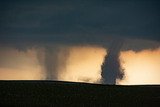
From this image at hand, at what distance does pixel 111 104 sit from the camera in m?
96.4

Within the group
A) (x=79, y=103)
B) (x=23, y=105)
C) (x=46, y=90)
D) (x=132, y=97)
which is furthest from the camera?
(x=46, y=90)

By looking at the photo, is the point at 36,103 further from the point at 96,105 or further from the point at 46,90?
the point at 46,90

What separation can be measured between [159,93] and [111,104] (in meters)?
30.6

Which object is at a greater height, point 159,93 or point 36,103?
point 159,93

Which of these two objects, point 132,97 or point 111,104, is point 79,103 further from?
point 132,97

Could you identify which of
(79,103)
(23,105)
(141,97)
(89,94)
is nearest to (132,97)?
(141,97)

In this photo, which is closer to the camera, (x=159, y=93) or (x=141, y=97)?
(x=141, y=97)

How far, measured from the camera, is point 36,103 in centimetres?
9394

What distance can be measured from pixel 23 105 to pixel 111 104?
641 inches

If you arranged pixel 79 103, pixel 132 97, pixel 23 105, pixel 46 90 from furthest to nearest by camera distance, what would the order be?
1. pixel 46 90
2. pixel 132 97
3. pixel 79 103
4. pixel 23 105

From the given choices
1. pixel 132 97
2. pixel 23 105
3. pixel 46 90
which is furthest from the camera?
pixel 46 90

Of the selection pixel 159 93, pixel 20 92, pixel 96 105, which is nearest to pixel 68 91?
pixel 20 92

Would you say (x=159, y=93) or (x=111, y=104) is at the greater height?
(x=159, y=93)

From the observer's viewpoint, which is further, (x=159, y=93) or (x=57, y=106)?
(x=159, y=93)
